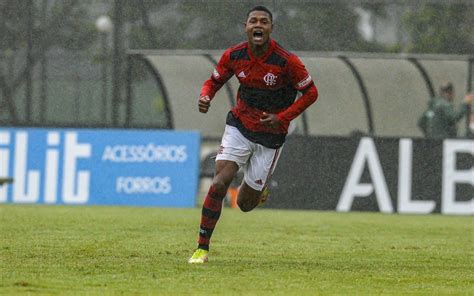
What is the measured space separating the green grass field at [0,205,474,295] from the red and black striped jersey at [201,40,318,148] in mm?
1205

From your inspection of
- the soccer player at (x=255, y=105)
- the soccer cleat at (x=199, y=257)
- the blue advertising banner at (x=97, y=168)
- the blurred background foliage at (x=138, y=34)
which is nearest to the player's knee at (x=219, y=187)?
the soccer player at (x=255, y=105)

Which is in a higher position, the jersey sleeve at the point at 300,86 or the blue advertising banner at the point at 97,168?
the jersey sleeve at the point at 300,86

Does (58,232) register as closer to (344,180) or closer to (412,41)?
(344,180)

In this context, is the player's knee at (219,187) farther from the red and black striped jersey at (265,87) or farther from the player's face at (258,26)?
the player's face at (258,26)

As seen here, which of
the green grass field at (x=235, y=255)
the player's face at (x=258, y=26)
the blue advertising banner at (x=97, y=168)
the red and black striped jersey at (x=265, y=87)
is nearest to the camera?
the green grass field at (x=235, y=255)

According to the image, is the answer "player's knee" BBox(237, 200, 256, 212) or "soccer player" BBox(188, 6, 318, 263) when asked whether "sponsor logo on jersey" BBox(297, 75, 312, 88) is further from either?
"player's knee" BBox(237, 200, 256, 212)

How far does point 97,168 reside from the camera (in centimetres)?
2270

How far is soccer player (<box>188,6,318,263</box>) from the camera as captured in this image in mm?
11719

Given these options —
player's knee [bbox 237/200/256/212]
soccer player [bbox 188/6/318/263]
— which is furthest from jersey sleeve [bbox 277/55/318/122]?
player's knee [bbox 237/200/256/212]

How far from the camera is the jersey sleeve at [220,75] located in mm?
12039

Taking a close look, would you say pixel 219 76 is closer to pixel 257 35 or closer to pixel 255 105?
pixel 255 105

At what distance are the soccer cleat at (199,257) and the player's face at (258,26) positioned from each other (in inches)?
73.3

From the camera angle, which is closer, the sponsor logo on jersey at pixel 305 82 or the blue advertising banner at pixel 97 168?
the sponsor logo on jersey at pixel 305 82

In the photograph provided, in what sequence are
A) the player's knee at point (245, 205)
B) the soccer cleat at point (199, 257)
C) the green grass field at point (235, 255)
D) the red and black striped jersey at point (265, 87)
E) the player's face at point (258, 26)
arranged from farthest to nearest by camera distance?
the player's knee at point (245, 205) < the red and black striped jersey at point (265, 87) < the player's face at point (258, 26) < the soccer cleat at point (199, 257) < the green grass field at point (235, 255)
